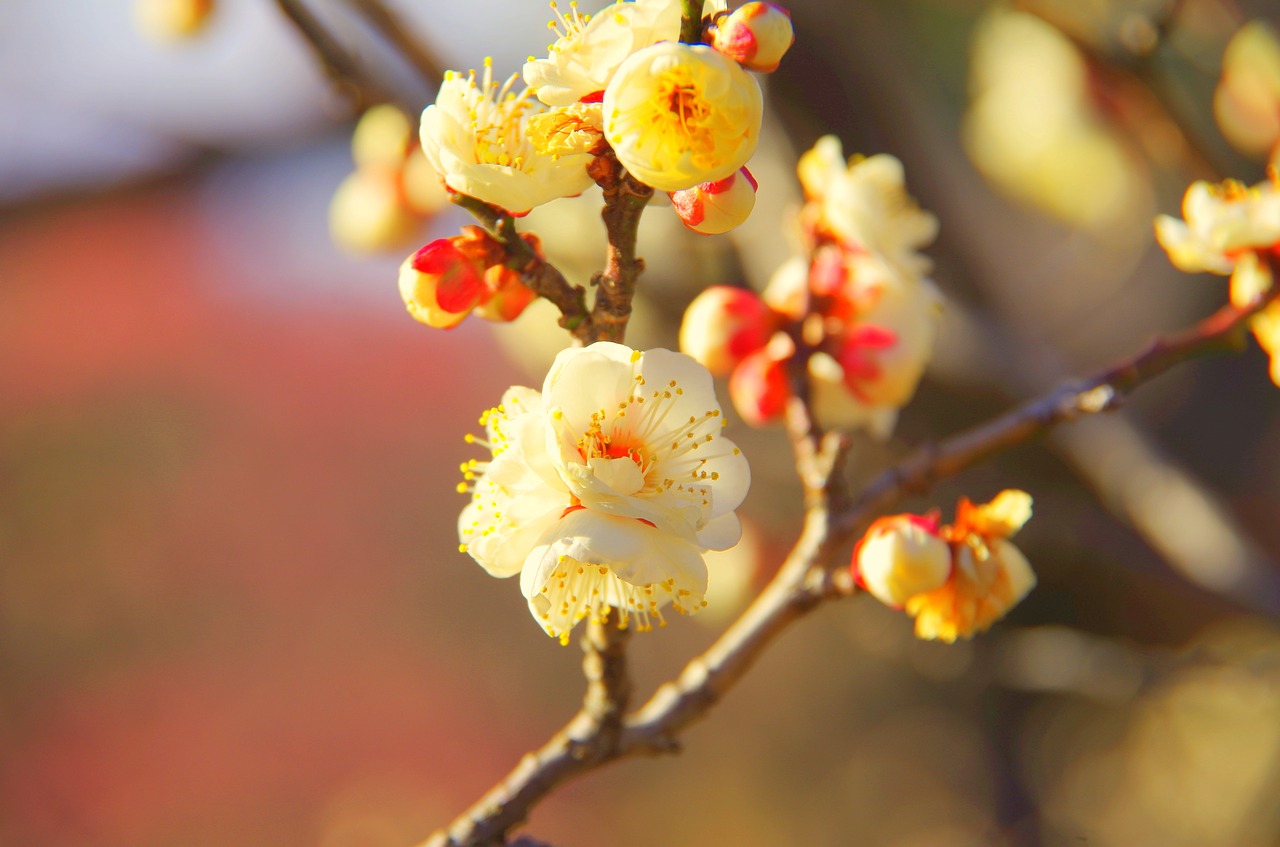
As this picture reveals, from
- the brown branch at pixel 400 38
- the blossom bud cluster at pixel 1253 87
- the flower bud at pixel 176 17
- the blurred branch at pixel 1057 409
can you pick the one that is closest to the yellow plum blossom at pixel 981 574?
the blurred branch at pixel 1057 409

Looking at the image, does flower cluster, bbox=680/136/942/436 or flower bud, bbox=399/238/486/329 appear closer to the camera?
flower bud, bbox=399/238/486/329

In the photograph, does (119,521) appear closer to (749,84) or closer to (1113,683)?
(1113,683)

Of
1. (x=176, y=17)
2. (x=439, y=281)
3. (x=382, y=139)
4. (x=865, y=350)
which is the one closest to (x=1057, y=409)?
(x=865, y=350)

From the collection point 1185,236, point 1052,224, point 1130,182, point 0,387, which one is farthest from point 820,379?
point 0,387

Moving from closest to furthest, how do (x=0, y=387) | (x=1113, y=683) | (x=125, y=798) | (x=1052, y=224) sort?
(x=1113, y=683) → (x=1052, y=224) → (x=125, y=798) → (x=0, y=387)

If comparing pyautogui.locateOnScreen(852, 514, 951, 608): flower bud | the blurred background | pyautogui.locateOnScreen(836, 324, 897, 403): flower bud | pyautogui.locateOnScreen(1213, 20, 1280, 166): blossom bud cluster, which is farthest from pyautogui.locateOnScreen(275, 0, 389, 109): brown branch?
pyautogui.locateOnScreen(1213, 20, 1280, 166): blossom bud cluster

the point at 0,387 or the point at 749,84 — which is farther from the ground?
the point at 749,84

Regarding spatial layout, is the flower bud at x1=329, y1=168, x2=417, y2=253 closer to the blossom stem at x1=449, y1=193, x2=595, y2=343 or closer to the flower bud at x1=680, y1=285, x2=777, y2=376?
the flower bud at x1=680, y1=285, x2=777, y2=376
